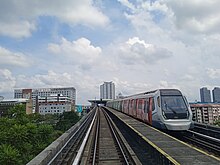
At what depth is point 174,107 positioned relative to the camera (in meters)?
13.5

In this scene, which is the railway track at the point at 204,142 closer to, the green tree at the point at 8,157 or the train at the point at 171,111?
the train at the point at 171,111

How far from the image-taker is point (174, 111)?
13188 millimetres

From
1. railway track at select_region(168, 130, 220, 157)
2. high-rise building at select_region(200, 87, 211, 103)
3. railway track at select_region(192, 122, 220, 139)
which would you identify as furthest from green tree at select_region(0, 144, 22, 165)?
high-rise building at select_region(200, 87, 211, 103)

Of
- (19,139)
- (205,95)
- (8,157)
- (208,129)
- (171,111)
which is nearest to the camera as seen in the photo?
(171,111)

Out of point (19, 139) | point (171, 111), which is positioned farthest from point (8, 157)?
point (171, 111)

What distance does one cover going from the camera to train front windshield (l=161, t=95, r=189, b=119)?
13.1 m

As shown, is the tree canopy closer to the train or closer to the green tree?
the green tree

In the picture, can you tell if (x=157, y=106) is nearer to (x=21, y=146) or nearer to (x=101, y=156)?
(x=101, y=156)

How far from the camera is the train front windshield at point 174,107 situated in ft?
42.9

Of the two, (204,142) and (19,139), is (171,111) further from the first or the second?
(19,139)

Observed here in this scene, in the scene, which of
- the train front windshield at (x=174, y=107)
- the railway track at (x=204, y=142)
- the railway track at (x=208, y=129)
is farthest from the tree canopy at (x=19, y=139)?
the railway track at (x=208, y=129)

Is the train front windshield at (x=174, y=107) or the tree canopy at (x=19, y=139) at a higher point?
the train front windshield at (x=174, y=107)

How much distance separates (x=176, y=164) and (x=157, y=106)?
8.55 m

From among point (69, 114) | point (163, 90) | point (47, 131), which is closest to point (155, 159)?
point (163, 90)
